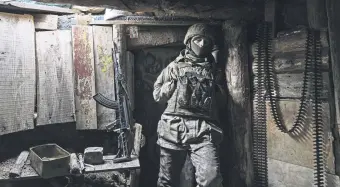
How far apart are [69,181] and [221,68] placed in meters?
2.18

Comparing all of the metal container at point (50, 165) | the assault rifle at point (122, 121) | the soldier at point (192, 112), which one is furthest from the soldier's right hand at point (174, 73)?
the metal container at point (50, 165)

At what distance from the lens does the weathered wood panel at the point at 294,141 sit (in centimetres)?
306

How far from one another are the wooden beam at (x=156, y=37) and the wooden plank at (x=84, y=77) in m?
0.55

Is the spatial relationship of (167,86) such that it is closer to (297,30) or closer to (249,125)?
(249,125)

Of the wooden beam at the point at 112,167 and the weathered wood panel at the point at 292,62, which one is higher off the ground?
the weathered wood panel at the point at 292,62

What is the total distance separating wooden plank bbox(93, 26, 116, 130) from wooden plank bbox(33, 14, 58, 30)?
1.61 feet

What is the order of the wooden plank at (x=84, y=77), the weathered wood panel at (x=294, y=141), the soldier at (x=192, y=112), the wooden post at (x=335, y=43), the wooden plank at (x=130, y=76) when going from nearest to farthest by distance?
1. the wooden post at (x=335, y=43)
2. the weathered wood panel at (x=294, y=141)
3. the soldier at (x=192, y=112)
4. the wooden plank at (x=84, y=77)
5. the wooden plank at (x=130, y=76)

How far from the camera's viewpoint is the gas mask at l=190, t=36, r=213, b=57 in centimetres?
370

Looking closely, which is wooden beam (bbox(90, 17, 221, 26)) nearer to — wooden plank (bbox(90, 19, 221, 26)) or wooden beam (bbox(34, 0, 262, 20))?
wooden plank (bbox(90, 19, 221, 26))

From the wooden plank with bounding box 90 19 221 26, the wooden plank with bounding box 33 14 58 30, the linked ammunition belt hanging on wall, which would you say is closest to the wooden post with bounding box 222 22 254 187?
the linked ammunition belt hanging on wall

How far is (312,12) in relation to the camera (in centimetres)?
302

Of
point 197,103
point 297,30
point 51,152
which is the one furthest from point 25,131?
point 297,30

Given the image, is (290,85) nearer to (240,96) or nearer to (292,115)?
(292,115)

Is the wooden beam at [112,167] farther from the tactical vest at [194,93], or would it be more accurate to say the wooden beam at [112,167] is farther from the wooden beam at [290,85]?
the wooden beam at [290,85]
